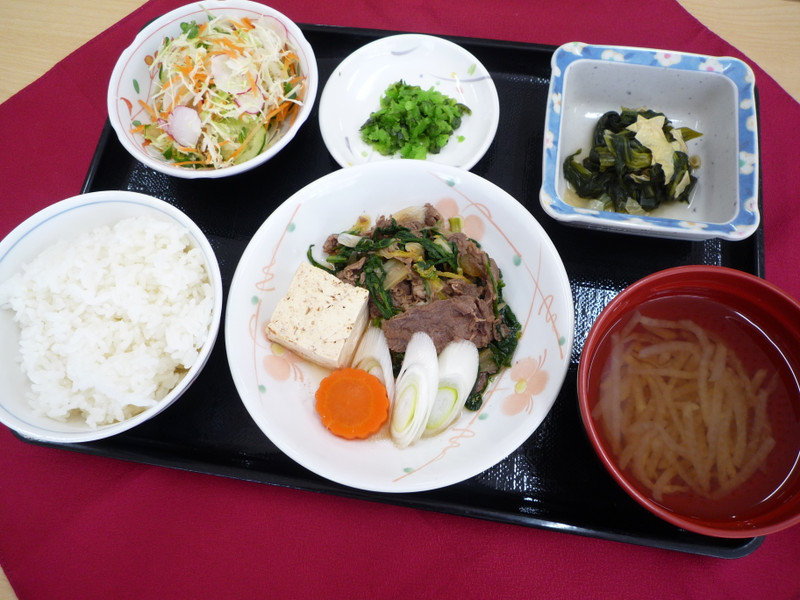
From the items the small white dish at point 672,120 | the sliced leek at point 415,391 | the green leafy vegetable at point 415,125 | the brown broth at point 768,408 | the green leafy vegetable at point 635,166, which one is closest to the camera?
the brown broth at point 768,408

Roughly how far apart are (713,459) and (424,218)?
3.91 feet

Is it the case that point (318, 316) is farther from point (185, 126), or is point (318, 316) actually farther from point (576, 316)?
point (185, 126)

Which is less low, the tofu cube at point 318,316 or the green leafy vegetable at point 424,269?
the green leafy vegetable at point 424,269

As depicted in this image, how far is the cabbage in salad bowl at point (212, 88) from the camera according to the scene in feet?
7.00

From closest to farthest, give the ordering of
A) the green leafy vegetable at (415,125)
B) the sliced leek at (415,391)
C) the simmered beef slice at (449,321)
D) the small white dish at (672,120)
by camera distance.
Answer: the sliced leek at (415,391), the simmered beef slice at (449,321), the small white dish at (672,120), the green leafy vegetable at (415,125)

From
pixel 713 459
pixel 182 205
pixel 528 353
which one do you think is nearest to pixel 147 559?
pixel 182 205

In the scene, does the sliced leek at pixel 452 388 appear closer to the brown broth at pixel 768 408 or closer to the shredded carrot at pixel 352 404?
the shredded carrot at pixel 352 404

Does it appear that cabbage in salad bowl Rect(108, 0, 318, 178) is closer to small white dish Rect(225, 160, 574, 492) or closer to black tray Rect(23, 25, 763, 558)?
black tray Rect(23, 25, 763, 558)

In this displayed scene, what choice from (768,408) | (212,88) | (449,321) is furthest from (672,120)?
(212,88)

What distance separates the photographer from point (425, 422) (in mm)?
1610

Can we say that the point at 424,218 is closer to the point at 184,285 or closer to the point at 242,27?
the point at 184,285

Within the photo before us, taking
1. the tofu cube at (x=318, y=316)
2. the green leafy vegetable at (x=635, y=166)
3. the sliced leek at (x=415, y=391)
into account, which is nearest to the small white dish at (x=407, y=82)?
the green leafy vegetable at (x=635, y=166)

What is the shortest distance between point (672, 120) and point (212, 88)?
2.02m

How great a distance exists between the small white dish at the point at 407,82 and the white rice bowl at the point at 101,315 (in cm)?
80
